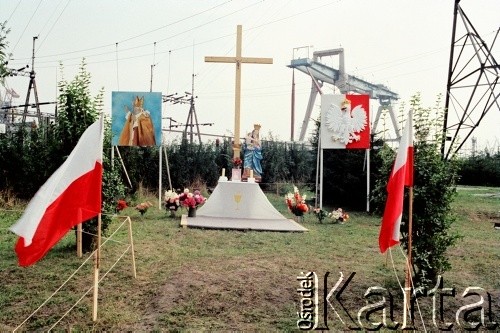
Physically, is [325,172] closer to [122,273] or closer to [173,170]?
[173,170]

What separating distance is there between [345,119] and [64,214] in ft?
31.8

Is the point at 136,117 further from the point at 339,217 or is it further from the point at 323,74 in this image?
the point at 323,74

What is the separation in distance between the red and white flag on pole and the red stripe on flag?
9.05 feet

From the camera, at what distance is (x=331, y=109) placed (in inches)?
512

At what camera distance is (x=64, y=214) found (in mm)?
4336

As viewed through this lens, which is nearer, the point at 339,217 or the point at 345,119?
the point at 339,217

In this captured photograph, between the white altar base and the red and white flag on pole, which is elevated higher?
the red and white flag on pole

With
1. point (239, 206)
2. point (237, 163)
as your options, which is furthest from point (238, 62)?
point (239, 206)

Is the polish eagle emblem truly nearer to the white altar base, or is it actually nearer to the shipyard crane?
the white altar base

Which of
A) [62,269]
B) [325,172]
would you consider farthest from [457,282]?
[325,172]

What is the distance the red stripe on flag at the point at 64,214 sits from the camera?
4039 mm

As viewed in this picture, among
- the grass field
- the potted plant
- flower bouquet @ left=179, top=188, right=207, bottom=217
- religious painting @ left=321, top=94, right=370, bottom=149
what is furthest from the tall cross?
the grass field

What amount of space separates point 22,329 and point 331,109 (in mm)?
9809

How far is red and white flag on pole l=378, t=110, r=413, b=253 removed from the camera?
4.79 metres
